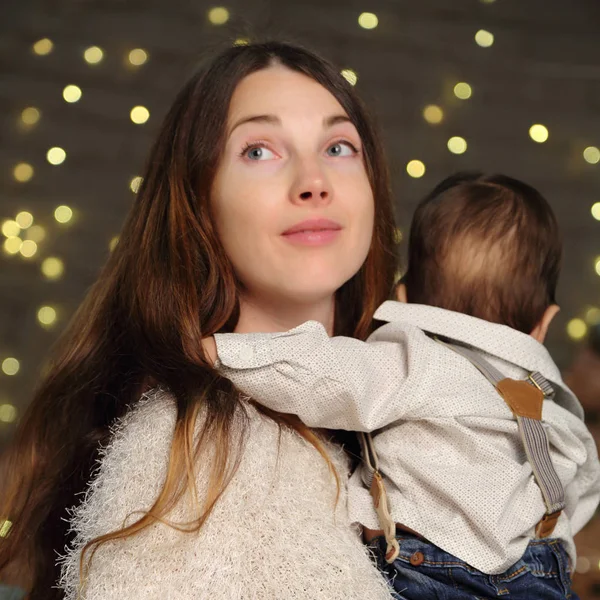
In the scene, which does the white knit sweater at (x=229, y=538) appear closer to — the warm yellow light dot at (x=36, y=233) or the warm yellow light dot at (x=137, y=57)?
the warm yellow light dot at (x=36, y=233)

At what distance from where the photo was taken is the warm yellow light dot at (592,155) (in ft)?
10.5

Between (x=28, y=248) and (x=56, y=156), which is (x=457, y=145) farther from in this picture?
(x=28, y=248)

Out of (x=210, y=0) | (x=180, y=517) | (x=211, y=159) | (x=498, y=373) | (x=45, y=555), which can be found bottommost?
(x=45, y=555)

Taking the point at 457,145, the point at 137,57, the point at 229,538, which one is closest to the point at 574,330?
the point at 457,145

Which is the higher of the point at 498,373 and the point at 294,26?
the point at 294,26

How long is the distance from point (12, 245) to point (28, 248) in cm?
5

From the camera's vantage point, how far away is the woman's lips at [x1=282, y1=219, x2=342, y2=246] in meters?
1.44

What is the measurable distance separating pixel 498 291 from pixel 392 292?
A: 0.28 meters

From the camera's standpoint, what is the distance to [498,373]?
1.45 metres

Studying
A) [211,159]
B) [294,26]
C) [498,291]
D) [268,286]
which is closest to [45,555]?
[268,286]

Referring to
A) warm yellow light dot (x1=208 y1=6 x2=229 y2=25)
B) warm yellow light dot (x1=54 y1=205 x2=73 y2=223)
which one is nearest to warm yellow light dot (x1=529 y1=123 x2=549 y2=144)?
warm yellow light dot (x1=208 y1=6 x2=229 y2=25)

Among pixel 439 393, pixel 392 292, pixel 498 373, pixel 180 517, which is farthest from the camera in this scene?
pixel 392 292

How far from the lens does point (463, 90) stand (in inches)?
123

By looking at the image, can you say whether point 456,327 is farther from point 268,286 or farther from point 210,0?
point 210,0
